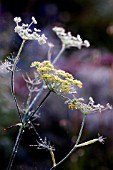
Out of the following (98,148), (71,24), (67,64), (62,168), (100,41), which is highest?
(71,24)

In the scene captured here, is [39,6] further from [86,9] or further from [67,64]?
[67,64]

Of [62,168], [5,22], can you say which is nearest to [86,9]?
[5,22]

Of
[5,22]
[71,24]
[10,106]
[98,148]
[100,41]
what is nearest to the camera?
[10,106]

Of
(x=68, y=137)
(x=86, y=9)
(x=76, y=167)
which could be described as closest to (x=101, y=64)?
(x=68, y=137)

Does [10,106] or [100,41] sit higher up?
[100,41]

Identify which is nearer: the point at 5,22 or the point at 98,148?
the point at 98,148

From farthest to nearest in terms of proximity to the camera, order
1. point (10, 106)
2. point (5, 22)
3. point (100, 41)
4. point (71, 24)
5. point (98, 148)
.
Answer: point (71, 24), point (100, 41), point (5, 22), point (98, 148), point (10, 106)
